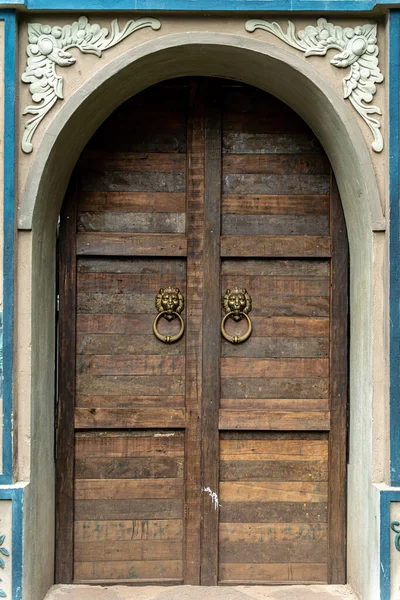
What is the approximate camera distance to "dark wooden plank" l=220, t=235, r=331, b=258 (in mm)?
3846

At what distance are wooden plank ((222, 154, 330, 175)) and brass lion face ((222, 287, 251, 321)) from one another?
24.1 inches

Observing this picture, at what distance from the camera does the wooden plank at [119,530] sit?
383cm

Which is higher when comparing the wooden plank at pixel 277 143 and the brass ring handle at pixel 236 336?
the wooden plank at pixel 277 143

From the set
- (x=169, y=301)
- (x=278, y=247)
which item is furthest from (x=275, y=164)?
(x=169, y=301)

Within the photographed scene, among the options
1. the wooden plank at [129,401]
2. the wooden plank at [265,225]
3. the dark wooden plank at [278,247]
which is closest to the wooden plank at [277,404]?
the wooden plank at [129,401]

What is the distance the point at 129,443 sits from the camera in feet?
12.6

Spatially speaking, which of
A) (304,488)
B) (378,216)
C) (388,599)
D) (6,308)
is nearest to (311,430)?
(304,488)

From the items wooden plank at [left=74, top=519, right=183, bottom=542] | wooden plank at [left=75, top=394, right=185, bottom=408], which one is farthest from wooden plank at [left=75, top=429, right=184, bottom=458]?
wooden plank at [left=74, top=519, right=183, bottom=542]

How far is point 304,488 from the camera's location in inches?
151

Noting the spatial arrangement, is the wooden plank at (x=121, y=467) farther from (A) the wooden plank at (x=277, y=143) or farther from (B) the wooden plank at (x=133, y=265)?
(A) the wooden plank at (x=277, y=143)

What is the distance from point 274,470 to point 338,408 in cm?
45

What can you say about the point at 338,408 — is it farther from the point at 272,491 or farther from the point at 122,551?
the point at 122,551

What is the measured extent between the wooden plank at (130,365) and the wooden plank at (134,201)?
75cm

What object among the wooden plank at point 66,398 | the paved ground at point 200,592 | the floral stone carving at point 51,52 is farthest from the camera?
the wooden plank at point 66,398
